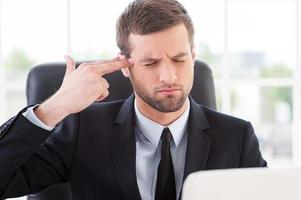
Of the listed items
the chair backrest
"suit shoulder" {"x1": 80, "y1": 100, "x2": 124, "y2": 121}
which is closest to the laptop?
"suit shoulder" {"x1": 80, "y1": 100, "x2": 124, "y2": 121}

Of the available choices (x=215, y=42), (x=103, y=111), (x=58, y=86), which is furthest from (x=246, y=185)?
(x=215, y=42)

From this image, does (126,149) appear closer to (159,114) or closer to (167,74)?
(159,114)

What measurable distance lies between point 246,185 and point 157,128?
3.03 ft

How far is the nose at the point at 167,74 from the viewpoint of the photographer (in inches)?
55.9

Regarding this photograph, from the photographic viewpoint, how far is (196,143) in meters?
1.53

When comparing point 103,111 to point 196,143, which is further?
point 103,111

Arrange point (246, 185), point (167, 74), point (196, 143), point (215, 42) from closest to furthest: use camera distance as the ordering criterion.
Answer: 1. point (246, 185)
2. point (167, 74)
3. point (196, 143)
4. point (215, 42)

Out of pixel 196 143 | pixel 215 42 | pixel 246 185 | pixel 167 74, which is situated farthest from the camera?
pixel 215 42

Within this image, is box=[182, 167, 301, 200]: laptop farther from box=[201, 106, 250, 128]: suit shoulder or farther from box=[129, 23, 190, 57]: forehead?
box=[201, 106, 250, 128]: suit shoulder

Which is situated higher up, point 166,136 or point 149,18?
point 149,18

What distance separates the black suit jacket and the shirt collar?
0.08 ft

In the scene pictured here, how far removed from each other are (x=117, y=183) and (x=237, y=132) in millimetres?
381

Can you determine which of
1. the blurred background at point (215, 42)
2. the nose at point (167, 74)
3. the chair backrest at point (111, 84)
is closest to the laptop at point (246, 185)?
the nose at point (167, 74)

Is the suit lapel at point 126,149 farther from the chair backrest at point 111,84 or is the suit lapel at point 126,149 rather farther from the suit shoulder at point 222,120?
the suit shoulder at point 222,120
